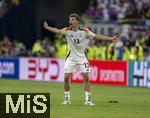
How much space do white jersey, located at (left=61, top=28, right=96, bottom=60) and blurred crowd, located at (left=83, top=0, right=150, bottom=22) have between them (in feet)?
62.4

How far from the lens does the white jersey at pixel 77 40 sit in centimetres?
2023

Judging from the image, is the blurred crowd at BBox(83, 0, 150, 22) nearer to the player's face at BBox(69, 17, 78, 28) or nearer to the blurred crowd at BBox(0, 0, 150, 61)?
the blurred crowd at BBox(0, 0, 150, 61)

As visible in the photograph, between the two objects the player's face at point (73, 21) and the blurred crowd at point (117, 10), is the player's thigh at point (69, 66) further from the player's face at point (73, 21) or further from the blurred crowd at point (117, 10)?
the blurred crowd at point (117, 10)

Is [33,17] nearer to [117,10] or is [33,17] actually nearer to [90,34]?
[117,10]

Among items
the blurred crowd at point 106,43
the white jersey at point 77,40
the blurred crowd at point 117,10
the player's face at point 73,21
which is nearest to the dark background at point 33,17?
the blurred crowd at point 106,43

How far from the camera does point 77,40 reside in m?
20.2

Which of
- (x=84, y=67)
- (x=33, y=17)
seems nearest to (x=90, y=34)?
(x=84, y=67)

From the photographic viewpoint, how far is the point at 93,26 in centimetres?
3950

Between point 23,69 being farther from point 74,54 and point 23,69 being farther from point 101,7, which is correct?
point 74,54

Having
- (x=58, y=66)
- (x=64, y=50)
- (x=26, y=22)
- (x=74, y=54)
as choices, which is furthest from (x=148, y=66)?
(x=26, y=22)

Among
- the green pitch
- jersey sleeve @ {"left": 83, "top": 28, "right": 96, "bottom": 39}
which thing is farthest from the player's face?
the green pitch

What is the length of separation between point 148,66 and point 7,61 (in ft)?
29.5

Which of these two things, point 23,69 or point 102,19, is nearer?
point 23,69

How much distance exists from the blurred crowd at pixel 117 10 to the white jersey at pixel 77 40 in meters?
19.0
